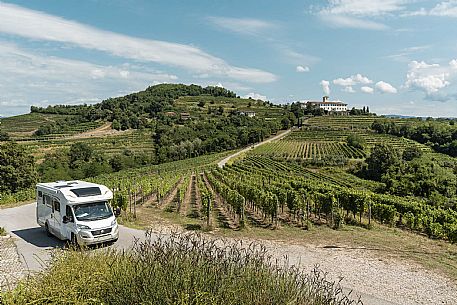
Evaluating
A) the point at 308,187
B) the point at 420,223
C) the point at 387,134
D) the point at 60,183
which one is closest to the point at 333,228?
the point at 420,223

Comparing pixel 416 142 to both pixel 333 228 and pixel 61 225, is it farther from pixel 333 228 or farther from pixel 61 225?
pixel 61 225

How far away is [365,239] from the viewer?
1427 cm

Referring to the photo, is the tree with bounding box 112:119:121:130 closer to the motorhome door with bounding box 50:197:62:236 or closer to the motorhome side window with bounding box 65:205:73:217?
the motorhome door with bounding box 50:197:62:236

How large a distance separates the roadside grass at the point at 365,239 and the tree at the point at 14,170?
24089mm

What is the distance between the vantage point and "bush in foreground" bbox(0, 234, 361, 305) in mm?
4359

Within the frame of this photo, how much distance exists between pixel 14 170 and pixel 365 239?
3418 centimetres

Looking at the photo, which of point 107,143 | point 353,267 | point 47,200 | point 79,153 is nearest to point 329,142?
point 107,143

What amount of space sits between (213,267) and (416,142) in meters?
100

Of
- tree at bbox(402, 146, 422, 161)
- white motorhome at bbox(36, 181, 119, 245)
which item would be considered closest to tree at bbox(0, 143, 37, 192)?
white motorhome at bbox(36, 181, 119, 245)

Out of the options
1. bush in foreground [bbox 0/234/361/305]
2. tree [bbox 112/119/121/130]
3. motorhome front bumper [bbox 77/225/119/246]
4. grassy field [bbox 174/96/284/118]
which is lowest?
motorhome front bumper [bbox 77/225/119/246]

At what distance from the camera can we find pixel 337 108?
184 metres

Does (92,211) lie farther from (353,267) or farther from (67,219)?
(353,267)

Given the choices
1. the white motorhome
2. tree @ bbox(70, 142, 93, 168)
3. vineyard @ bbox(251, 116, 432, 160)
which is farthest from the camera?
vineyard @ bbox(251, 116, 432, 160)

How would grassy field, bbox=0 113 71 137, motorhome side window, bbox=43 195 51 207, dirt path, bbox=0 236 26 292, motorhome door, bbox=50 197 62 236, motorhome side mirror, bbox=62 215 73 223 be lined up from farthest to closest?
grassy field, bbox=0 113 71 137
motorhome side window, bbox=43 195 51 207
motorhome door, bbox=50 197 62 236
motorhome side mirror, bbox=62 215 73 223
dirt path, bbox=0 236 26 292
